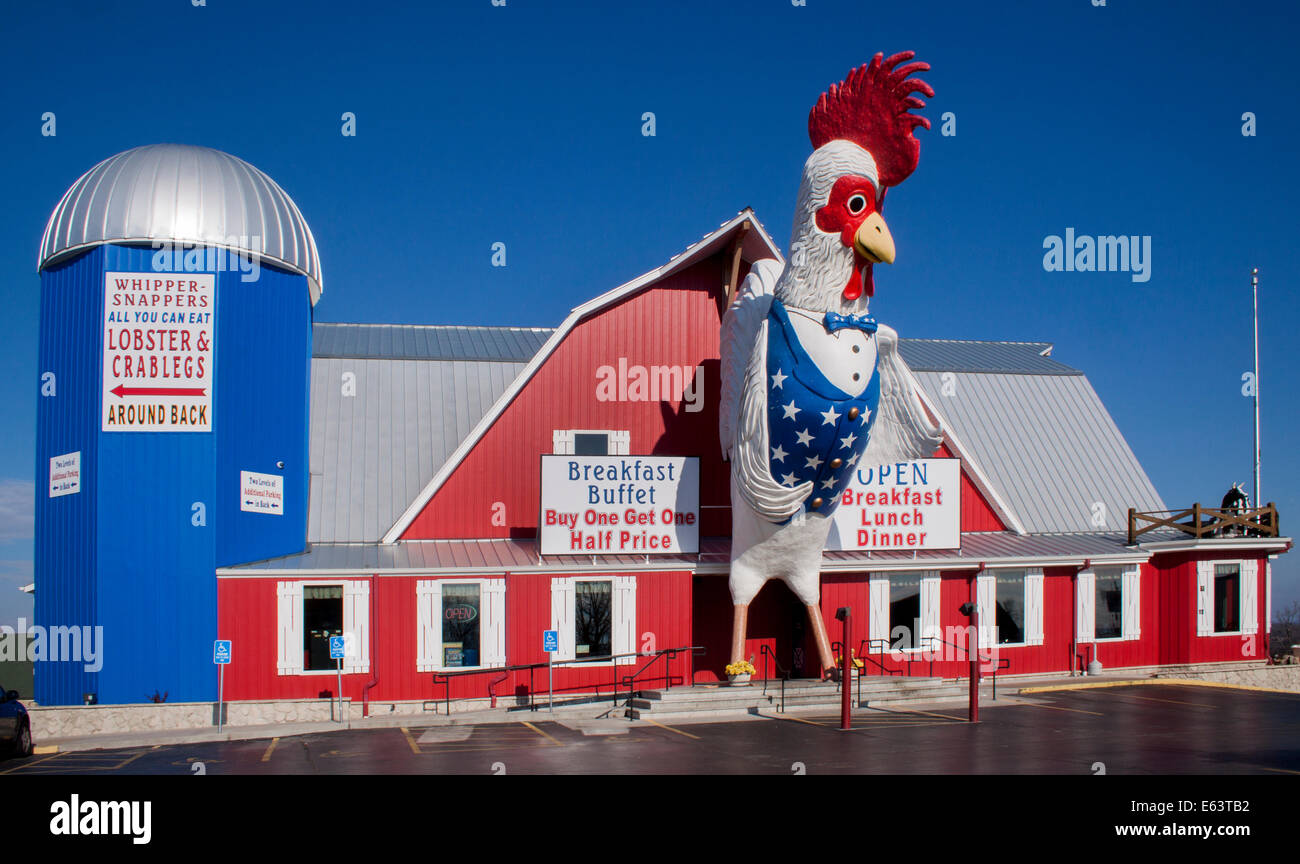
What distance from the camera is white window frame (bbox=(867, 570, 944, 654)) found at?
25500mm

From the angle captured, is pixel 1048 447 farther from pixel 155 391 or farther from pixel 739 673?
pixel 155 391

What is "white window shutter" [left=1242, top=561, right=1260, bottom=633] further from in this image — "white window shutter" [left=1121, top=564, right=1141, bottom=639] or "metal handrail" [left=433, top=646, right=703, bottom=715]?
"metal handrail" [left=433, top=646, right=703, bottom=715]

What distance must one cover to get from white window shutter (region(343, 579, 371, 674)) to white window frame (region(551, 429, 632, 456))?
608 cm

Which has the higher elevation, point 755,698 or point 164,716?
point 755,698

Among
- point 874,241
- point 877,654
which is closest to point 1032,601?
point 877,654

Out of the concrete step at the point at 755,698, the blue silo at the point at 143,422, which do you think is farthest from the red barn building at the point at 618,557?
the concrete step at the point at 755,698

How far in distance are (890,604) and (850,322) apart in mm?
8348

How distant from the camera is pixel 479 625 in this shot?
23.2 meters

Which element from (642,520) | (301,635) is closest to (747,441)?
(642,520)

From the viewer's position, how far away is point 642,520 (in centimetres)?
2422

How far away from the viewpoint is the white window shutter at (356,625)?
22.5 meters

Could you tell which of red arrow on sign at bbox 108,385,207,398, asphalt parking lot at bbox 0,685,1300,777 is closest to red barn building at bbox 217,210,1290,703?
asphalt parking lot at bbox 0,685,1300,777

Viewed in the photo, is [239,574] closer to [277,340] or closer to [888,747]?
[277,340]
